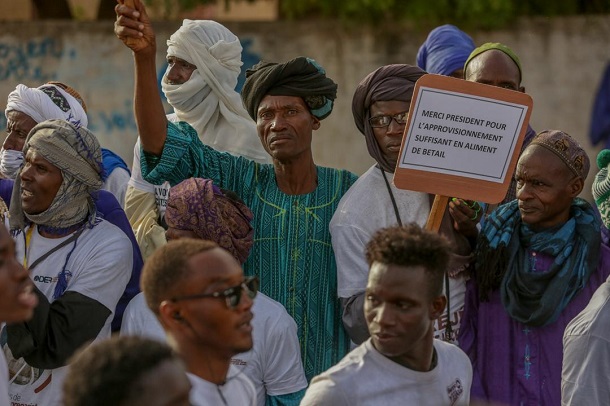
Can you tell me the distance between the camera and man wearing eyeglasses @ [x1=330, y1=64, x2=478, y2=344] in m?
5.42

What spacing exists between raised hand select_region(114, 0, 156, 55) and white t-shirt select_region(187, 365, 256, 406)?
5.62ft

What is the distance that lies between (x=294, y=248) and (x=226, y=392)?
5.34 feet

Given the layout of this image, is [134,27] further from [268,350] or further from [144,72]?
[268,350]

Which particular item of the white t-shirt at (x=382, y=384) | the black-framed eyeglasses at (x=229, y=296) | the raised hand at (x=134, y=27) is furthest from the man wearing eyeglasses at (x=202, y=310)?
the raised hand at (x=134, y=27)

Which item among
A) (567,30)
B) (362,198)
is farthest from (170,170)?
(567,30)

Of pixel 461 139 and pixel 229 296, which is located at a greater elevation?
pixel 461 139

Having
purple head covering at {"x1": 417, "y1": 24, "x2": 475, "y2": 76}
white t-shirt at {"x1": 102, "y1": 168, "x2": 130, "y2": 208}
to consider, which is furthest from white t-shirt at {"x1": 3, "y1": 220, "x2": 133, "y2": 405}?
purple head covering at {"x1": 417, "y1": 24, "x2": 475, "y2": 76}

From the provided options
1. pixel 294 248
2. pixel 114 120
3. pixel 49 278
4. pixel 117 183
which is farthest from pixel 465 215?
pixel 114 120

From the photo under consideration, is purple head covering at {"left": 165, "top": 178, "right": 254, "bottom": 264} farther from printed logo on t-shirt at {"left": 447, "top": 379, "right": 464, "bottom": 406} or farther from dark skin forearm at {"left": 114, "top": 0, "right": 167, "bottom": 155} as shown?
printed logo on t-shirt at {"left": 447, "top": 379, "right": 464, "bottom": 406}

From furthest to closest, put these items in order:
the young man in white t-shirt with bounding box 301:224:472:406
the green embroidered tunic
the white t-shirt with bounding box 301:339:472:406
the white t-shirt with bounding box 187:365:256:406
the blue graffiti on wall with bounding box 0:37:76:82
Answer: the blue graffiti on wall with bounding box 0:37:76:82, the green embroidered tunic, the young man in white t-shirt with bounding box 301:224:472:406, the white t-shirt with bounding box 301:339:472:406, the white t-shirt with bounding box 187:365:256:406

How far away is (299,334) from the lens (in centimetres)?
561

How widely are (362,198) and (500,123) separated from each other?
2.27 ft

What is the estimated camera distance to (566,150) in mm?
5637

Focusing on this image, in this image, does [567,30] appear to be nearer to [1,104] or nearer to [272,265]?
[1,104]
